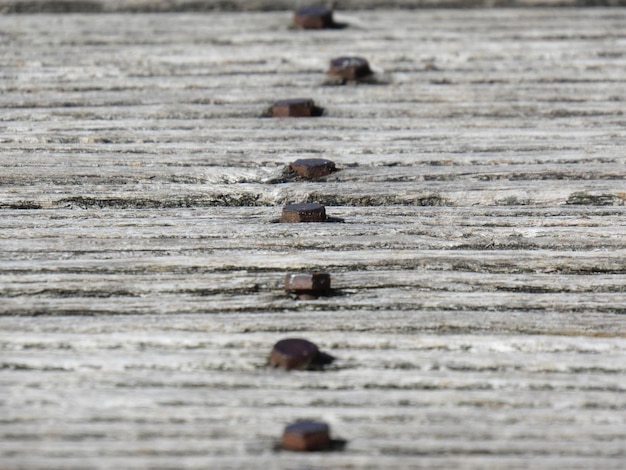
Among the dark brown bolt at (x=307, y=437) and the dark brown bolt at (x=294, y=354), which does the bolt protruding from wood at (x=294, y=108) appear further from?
the dark brown bolt at (x=307, y=437)

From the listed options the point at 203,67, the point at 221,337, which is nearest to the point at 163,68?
the point at 203,67

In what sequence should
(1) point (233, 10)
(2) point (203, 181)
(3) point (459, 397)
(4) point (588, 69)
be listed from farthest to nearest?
(1) point (233, 10) < (4) point (588, 69) < (2) point (203, 181) < (3) point (459, 397)

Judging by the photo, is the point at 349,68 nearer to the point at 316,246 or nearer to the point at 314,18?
the point at 314,18

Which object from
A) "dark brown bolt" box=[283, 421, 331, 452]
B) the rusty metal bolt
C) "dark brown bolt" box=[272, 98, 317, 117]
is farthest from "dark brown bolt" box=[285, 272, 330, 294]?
"dark brown bolt" box=[272, 98, 317, 117]

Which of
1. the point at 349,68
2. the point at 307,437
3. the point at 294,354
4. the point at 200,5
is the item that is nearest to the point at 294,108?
the point at 349,68

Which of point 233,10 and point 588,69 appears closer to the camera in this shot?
point 588,69

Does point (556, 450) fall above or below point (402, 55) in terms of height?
below

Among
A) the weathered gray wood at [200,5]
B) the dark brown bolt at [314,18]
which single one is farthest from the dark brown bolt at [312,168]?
the weathered gray wood at [200,5]

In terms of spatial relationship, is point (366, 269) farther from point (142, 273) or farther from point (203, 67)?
point (203, 67)
